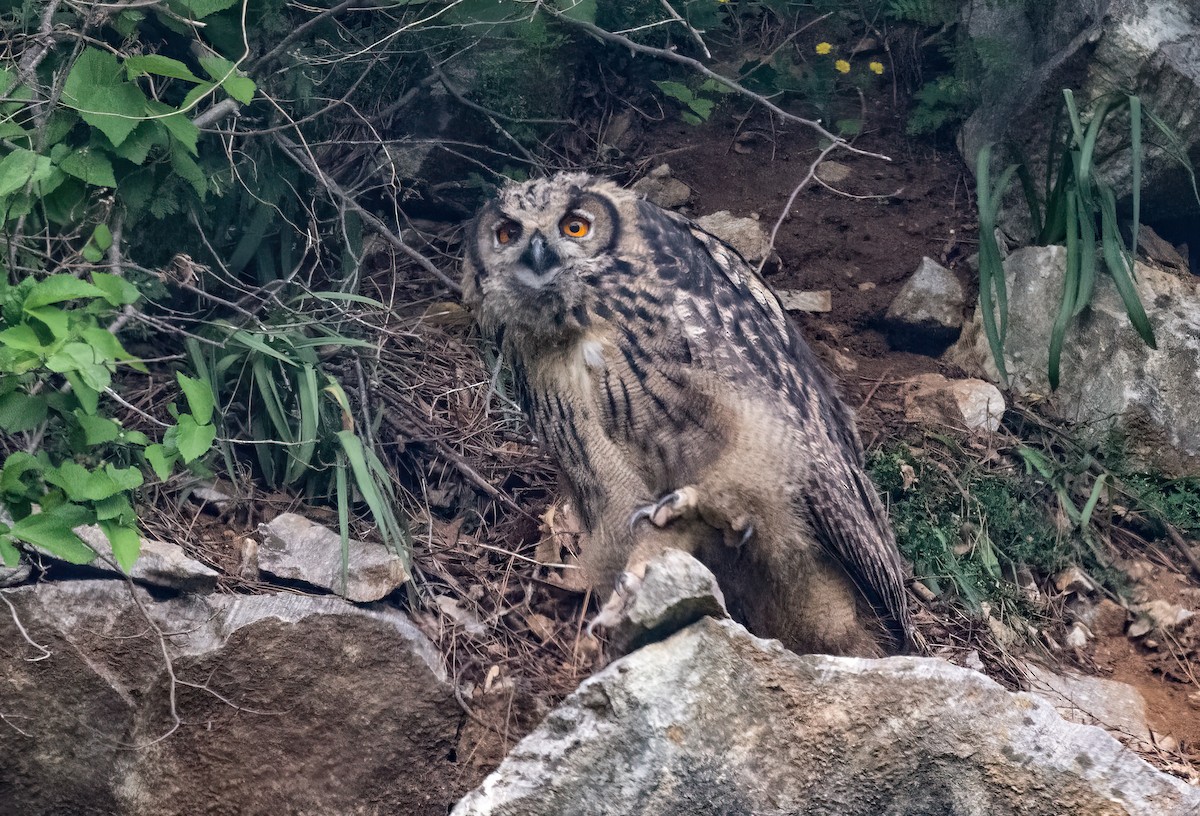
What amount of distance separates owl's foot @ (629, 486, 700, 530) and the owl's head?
487mm

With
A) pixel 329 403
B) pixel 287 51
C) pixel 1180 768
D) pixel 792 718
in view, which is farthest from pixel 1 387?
pixel 1180 768

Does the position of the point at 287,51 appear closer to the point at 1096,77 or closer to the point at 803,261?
the point at 803,261

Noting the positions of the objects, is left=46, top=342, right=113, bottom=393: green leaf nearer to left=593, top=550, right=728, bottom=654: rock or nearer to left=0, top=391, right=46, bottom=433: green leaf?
left=0, top=391, right=46, bottom=433: green leaf

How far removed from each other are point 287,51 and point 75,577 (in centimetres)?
162

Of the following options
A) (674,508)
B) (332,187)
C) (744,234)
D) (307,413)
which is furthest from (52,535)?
(744,234)

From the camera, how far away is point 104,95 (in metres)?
2.50

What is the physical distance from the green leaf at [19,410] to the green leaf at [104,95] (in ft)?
2.14

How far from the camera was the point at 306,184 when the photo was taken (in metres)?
3.62

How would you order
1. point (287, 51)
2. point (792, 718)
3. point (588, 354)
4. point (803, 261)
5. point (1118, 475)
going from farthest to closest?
1. point (803, 261)
2. point (1118, 475)
3. point (287, 51)
4. point (588, 354)
5. point (792, 718)

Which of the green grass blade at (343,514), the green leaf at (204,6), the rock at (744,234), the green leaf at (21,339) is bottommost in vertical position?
the green grass blade at (343,514)

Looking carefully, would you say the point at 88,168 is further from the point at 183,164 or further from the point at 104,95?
the point at 183,164

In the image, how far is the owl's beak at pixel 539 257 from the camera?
2.77m

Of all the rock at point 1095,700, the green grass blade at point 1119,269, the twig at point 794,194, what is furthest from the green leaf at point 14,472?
the green grass blade at point 1119,269

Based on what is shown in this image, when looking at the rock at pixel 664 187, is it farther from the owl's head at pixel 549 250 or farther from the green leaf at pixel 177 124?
the green leaf at pixel 177 124
